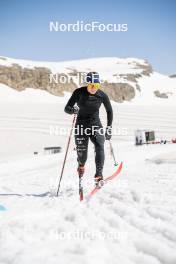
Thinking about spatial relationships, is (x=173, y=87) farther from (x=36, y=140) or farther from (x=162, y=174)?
(x=162, y=174)

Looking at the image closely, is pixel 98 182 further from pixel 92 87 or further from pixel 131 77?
pixel 131 77

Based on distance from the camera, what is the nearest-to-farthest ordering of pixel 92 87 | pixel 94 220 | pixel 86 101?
pixel 94 220 → pixel 92 87 → pixel 86 101

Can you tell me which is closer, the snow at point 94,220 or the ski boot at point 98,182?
the snow at point 94,220

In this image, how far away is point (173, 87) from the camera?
420 feet

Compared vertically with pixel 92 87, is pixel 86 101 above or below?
below

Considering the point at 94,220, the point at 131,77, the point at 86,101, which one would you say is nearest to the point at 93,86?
the point at 86,101

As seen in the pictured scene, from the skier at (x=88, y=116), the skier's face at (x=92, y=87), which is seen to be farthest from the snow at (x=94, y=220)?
the skier's face at (x=92, y=87)

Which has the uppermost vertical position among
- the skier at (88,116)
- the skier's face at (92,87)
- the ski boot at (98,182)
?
the skier's face at (92,87)

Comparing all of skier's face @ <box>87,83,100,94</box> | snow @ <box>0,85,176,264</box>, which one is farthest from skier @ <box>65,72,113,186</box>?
snow @ <box>0,85,176,264</box>

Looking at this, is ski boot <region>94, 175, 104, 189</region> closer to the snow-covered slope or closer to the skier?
the skier

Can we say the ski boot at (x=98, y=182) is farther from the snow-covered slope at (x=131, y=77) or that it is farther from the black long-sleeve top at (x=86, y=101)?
the snow-covered slope at (x=131, y=77)

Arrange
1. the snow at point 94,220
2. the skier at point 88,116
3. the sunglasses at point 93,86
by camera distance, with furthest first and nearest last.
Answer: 1. the skier at point 88,116
2. the sunglasses at point 93,86
3. the snow at point 94,220

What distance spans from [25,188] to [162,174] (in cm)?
336

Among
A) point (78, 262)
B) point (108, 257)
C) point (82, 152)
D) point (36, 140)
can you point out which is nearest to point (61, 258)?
point (78, 262)
